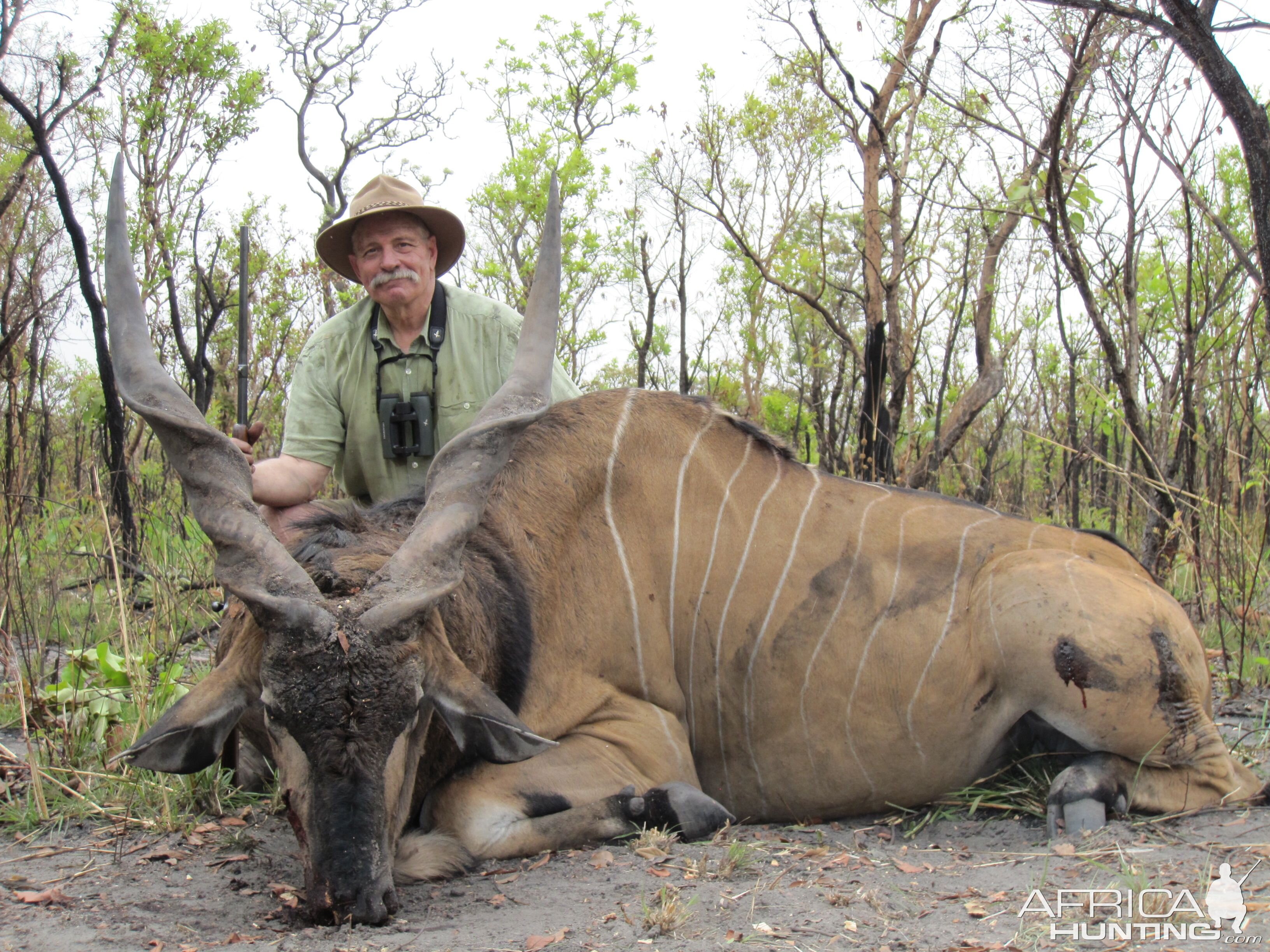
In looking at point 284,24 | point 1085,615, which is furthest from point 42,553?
point 284,24

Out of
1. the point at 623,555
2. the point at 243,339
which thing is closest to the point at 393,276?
the point at 243,339

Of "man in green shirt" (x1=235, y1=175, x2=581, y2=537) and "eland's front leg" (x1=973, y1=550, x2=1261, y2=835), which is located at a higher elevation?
"man in green shirt" (x1=235, y1=175, x2=581, y2=537)

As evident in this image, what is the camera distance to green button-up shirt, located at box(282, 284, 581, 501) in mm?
4098

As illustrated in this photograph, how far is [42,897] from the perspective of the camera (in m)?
2.32

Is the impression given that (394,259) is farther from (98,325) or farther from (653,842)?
(653,842)

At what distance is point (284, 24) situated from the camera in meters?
12.6

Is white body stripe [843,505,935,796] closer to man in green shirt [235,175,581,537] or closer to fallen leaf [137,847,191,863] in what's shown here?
man in green shirt [235,175,581,537]

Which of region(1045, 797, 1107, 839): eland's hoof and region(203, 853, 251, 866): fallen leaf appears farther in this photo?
region(1045, 797, 1107, 839): eland's hoof

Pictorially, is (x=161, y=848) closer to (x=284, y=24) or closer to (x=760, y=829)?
(x=760, y=829)

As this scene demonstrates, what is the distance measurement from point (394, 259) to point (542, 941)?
273 centimetres

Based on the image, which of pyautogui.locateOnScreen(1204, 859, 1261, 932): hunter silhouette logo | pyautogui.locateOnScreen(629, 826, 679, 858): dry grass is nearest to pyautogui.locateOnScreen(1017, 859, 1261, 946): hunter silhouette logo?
pyautogui.locateOnScreen(1204, 859, 1261, 932): hunter silhouette logo

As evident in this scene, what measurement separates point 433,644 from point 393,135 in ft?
39.3

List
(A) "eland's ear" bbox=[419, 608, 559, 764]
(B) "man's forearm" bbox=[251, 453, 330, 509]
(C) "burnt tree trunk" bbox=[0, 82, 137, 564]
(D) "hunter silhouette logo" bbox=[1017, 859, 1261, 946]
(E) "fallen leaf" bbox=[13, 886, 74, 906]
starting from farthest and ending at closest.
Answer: (C) "burnt tree trunk" bbox=[0, 82, 137, 564]
(B) "man's forearm" bbox=[251, 453, 330, 509]
(A) "eland's ear" bbox=[419, 608, 559, 764]
(E) "fallen leaf" bbox=[13, 886, 74, 906]
(D) "hunter silhouette logo" bbox=[1017, 859, 1261, 946]

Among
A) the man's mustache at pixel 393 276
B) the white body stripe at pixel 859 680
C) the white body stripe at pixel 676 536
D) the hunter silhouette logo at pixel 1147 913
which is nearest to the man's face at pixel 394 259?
the man's mustache at pixel 393 276
